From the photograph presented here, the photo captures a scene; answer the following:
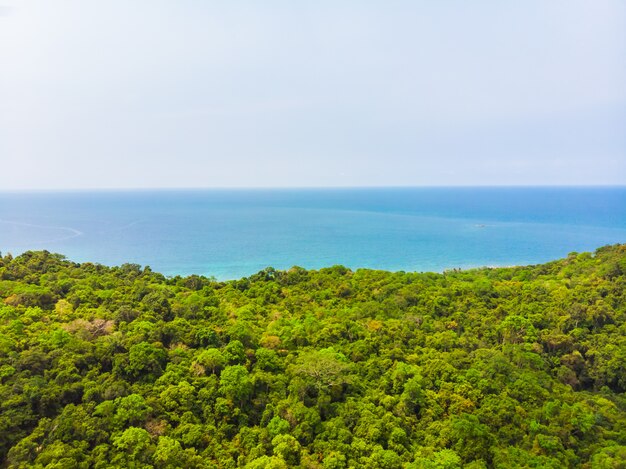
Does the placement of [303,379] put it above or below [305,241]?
above

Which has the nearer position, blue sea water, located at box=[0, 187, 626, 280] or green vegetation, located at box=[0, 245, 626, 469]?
green vegetation, located at box=[0, 245, 626, 469]

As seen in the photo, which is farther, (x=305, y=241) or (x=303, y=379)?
(x=305, y=241)

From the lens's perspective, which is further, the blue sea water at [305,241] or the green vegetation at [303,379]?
the blue sea water at [305,241]

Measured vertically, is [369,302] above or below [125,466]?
above

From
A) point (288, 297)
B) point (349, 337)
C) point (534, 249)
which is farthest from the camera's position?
point (534, 249)

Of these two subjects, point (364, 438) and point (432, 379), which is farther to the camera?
point (432, 379)

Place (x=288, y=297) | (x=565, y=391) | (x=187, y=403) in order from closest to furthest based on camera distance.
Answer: (x=187, y=403) → (x=565, y=391) → (x=288, y=297)

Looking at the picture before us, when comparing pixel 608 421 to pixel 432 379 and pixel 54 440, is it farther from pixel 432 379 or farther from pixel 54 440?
pixel 54 440

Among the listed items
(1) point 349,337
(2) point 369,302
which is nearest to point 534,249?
(2) point 369,302
